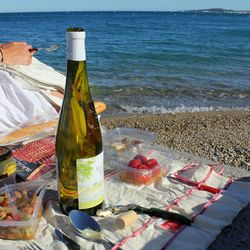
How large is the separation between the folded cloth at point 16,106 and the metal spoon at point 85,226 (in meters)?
1.09

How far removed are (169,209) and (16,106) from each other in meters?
1.30

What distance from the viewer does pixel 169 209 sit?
1701 mm

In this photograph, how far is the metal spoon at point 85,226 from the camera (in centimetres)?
146

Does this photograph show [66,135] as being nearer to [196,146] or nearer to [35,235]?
[35,235]

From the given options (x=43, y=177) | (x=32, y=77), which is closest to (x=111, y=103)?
(x=32, y=77)

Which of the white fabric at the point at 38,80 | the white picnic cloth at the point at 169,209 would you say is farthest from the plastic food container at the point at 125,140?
the white fabric at the point at 38,80

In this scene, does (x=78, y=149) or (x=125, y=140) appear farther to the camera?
(x=125, y=140)

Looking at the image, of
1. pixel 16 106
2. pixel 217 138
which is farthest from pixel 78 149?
pixel 217 138

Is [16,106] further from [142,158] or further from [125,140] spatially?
[142,158]

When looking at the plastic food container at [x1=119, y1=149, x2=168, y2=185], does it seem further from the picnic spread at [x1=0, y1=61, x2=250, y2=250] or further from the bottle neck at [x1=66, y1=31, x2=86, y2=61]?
the bottle neck at [x1=66, y1=31, x2=86, y2=61]

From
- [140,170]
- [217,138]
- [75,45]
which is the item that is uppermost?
[75,45]

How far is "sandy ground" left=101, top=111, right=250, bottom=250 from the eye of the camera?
6.26 feet

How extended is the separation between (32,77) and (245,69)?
11.5 meters

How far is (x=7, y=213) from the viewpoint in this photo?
147cm
